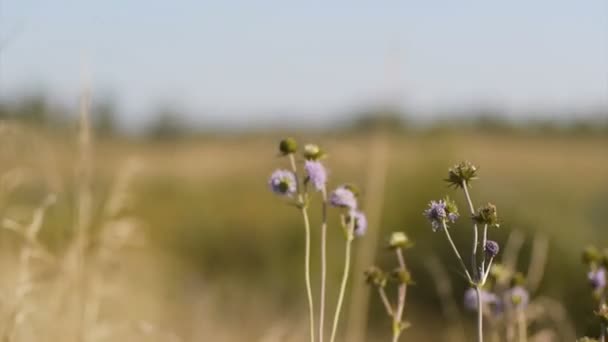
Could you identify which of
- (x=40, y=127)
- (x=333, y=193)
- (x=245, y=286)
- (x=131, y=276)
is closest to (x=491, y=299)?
(x=333, y=193)

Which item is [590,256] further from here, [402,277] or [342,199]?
[342,199]

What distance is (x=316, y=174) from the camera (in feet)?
5.44

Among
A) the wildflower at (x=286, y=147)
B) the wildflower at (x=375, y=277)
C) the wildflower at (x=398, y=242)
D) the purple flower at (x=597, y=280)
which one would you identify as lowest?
the purple flower at (x=597, y=280)

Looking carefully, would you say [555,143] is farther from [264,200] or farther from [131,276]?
[131,276]

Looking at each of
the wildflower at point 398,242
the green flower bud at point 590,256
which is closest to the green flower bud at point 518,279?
the green flower bud at point 590,256

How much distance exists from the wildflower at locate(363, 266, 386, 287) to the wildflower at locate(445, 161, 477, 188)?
35cm

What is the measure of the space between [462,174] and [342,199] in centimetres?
27

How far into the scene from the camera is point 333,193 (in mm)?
1682

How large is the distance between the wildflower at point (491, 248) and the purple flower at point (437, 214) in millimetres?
72

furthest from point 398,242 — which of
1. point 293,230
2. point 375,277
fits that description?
point 293,230

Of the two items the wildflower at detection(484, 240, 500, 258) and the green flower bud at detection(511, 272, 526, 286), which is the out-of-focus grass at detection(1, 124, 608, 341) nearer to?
the green flower bud at detection(511, 272, 526, 286)

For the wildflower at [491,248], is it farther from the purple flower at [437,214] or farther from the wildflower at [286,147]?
the wildflower at [286,147]

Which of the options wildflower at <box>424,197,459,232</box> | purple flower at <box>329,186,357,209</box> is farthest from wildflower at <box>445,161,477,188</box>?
purple flower at <box>329,186,357,209</box>

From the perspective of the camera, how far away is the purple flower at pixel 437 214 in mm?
1476
